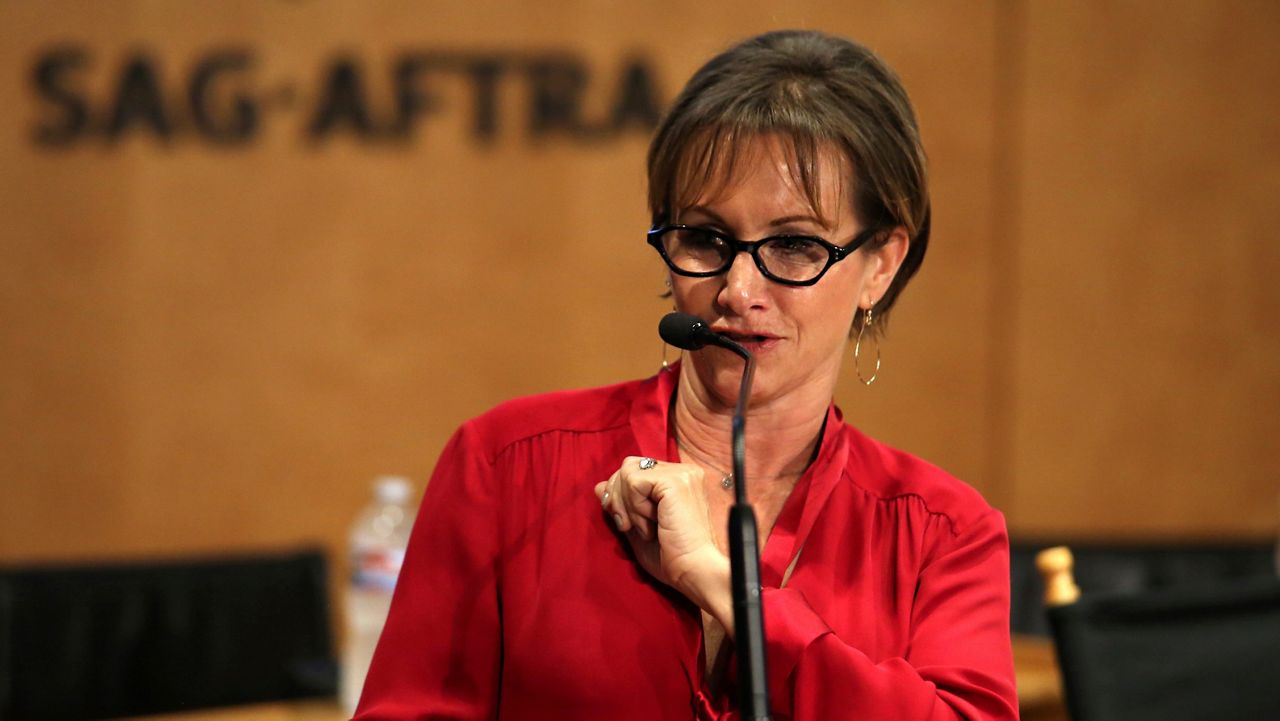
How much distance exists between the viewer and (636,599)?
4.84 ft

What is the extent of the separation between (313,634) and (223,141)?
5.28 feet

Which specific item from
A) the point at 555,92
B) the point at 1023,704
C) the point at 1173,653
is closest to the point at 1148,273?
the point at 555,92

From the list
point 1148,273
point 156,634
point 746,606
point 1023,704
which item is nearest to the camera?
point 746,606

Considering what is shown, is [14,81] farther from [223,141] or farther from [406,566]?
[406,566]

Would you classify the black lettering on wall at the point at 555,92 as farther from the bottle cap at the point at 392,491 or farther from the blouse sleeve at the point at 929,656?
the blouse sleeve at the point at 929,656

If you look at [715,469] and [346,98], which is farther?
[346,98]

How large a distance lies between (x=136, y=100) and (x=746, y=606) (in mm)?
3671

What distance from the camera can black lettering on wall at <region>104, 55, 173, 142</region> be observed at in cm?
430

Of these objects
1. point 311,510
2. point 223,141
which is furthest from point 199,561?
point 223,141

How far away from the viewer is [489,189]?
4.48m

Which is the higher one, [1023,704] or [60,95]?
[60,95]

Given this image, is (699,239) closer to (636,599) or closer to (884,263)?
(884,263)

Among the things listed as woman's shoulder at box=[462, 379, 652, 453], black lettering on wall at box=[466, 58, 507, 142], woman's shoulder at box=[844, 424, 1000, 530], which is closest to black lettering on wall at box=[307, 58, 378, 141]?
black lettering on wall at box=[466, 58, 507, 142]

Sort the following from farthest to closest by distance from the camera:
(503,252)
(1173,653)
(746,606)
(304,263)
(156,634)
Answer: (503,252)
(304,263)
(156,634)
(1173,653)
(746,606)
